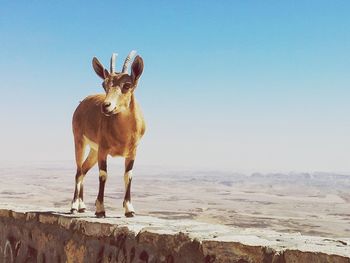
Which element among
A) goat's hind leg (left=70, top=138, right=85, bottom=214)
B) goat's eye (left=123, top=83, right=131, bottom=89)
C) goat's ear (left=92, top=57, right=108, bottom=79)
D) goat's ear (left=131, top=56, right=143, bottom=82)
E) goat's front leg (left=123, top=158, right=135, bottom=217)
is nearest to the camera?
goat's ear (left=131, top=56, right=143, bottom=82)

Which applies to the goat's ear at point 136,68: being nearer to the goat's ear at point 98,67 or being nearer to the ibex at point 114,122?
the ibex at point 114,122

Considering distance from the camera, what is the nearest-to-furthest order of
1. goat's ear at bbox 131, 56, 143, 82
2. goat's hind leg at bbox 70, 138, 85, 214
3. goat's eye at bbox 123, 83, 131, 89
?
1. goat's ear at bbox 131, 56, 143, 82
2. goat's eye at bbox 123, 83, 131, 89
3. goat's hind leg at bbox 70, 138, 85, 214

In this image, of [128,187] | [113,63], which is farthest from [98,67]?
[128,187]

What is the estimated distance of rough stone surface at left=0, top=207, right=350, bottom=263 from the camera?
385 centimetres

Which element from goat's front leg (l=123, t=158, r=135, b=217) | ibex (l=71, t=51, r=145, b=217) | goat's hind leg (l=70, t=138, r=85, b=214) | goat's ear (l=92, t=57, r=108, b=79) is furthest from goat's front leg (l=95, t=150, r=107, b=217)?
goat's ear (l=92, t=57, r=108, b=79)

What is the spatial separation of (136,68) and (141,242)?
1841mm

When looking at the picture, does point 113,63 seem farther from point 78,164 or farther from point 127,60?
point 78,164

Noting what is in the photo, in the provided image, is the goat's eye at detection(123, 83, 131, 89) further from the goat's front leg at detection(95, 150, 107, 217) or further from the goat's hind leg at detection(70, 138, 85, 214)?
the goat's hind leg at detection(70, 138, 85, 214)

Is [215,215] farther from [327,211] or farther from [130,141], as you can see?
[130,141]

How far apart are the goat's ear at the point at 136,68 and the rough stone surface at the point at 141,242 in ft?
5.09

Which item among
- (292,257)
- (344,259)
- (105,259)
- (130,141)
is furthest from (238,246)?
(130,141)

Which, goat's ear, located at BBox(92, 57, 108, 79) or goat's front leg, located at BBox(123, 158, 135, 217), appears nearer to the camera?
goat's ear, located at BBox(92, 57, 108, 79)

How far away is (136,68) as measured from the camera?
18.5 feet

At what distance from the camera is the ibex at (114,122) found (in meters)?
5.65
